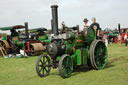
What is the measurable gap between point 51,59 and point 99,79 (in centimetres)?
160

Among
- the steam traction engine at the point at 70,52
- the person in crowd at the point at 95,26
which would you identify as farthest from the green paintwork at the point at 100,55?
the person in crowd at the point at 95,26

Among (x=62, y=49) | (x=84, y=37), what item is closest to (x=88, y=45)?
(x=84, y=37)

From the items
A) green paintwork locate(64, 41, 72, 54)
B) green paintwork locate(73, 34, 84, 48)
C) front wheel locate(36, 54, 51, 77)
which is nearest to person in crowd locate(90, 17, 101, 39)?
green paintwork locate(73, 34, 84, 48)

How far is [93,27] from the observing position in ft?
20.2

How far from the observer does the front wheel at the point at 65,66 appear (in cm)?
470

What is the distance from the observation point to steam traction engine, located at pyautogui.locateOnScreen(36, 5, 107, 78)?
504 centimetres

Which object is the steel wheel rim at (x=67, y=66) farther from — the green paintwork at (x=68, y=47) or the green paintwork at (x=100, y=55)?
the green paintwork at (x=100, y=55)

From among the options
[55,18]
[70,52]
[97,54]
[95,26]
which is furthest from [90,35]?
[55,18]

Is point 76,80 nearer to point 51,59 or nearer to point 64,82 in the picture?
point 64,82

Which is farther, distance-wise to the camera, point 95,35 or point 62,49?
point 95,35

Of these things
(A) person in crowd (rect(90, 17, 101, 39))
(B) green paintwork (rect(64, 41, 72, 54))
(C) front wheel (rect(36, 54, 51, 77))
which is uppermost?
(A) person in crowd (rect(90, 17, 101, 39))

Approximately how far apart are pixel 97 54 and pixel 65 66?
1.46 meters

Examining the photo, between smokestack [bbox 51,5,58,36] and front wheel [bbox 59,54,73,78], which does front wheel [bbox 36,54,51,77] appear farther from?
smokestack [bbox 51,5,58,36]

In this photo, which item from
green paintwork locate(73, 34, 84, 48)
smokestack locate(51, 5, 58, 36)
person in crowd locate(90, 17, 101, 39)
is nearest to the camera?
smokestack locate(51, 5, 58, 36)
